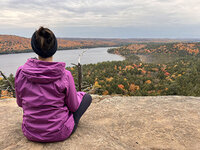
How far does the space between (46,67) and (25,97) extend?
616 mm

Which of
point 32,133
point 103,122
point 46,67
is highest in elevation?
point 46,67

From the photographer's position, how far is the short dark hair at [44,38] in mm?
1989

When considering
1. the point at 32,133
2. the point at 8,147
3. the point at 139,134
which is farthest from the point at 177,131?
the point at 8,147

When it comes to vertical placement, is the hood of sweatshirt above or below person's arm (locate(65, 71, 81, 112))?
above

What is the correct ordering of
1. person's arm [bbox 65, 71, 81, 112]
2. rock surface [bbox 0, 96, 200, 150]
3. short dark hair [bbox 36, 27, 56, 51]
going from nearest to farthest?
short dark hair [bbox 36, 27, 56, 51] < person's arm [bbox 65, 71, 81, 112] < rock surface [bbox 0, 96, 200, 150]

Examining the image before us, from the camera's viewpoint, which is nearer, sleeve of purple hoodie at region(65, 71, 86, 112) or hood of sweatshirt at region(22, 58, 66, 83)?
hood of sweatshirt at region(22, 58, 66, 83)

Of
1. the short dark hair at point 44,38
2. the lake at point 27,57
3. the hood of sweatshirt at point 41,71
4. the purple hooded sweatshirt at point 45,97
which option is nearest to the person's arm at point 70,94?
the purple hooded sweatshirt at point 45,97

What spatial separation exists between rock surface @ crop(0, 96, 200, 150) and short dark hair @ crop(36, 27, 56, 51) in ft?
5.20

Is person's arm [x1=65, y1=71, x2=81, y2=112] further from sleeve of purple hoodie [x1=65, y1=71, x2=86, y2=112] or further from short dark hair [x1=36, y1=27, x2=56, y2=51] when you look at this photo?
short dark hair [x1=36, y1=27, x2=56, y2=51]

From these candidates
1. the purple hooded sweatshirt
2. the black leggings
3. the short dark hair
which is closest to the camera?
the short dark hair

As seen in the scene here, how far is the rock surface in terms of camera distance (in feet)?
8.45

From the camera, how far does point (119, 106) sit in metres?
4.68

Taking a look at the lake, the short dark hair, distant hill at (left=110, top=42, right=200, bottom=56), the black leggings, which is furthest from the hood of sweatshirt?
distant hill at (left=110, top=42, right=200, bottom=56)

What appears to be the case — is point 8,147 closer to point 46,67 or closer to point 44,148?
point 44,148
